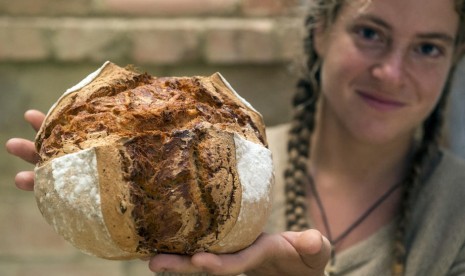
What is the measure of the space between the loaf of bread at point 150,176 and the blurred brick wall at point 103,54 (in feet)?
3.20

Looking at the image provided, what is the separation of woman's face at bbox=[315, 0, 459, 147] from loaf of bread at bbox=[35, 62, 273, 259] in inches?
20.6

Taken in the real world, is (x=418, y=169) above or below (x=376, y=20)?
below

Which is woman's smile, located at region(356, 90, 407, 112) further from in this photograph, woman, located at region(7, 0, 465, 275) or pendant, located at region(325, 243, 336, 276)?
pendant, located at region(325, 243, 336, 276)

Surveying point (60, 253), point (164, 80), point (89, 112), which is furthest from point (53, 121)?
point (60, 253)

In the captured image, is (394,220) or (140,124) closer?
(140,124)

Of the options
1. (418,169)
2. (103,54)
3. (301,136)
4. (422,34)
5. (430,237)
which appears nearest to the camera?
(422,34)

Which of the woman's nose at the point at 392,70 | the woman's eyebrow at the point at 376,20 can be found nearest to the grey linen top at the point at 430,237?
the woman's nose at the point at 392,70

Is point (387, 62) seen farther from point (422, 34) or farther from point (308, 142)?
point (308, 142)

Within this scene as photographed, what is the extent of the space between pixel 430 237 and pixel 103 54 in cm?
105

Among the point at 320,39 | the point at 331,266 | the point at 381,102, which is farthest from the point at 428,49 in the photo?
the point at 331,266

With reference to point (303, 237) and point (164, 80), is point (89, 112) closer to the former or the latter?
point (164, 80)

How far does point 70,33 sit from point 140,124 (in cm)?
111

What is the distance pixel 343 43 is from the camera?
1.39 meters

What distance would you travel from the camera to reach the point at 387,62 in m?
1.32
